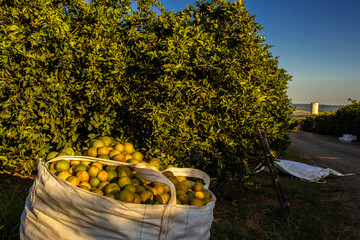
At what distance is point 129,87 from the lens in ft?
13.4

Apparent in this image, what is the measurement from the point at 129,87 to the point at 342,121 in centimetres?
2433

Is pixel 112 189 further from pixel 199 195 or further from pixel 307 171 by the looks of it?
pixel 307 171

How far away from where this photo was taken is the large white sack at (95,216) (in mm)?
1782

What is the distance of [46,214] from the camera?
6.43ft

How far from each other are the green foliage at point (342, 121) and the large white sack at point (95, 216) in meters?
22.9

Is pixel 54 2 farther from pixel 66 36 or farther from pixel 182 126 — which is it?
pixel 182 126

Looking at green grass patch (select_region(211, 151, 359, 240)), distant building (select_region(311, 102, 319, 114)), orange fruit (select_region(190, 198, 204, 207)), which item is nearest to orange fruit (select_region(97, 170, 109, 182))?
orange fruit (select_region(190, 198, 204, 207))

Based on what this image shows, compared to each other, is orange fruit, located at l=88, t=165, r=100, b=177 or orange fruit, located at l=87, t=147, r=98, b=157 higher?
orange fruit, located at l=87, t=147, r=98, b=157

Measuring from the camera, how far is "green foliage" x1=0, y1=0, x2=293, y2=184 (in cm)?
374

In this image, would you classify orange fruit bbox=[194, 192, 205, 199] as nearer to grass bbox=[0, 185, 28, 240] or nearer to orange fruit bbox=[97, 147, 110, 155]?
orange fruit bbox=[97, 147, 110, 155]

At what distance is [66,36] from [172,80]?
1.81 meters

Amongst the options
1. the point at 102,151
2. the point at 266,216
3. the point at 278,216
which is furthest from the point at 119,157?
the point at 278,216

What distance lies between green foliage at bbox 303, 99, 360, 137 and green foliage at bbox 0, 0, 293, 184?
2028 cm

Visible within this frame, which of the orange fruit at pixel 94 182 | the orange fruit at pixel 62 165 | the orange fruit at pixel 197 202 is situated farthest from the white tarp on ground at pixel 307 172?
the orange fruit at pixel 62 165
